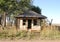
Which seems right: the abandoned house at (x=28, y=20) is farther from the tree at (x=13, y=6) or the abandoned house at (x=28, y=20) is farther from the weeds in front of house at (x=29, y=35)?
the weeds in front of house at (x=29, y=35)

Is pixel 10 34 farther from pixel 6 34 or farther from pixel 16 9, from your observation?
pixel 16 9

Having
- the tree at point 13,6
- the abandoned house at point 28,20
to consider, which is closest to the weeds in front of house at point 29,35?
the tree at point 13,6

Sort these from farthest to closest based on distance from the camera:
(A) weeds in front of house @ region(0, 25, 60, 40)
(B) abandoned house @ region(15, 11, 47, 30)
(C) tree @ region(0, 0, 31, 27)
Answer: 1. (B) abandoned house @ region(15, 11, 47, 30)
2. (C) tree @ region(0, 0, 31, 27)
3. (A) weeds in front of house @ region(0, 25, 60, 40)

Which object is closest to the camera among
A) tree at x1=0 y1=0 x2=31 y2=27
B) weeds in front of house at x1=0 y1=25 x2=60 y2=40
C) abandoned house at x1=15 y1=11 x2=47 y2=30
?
weeds in front of house at x1=0 y1=25 x2=60 y2=40

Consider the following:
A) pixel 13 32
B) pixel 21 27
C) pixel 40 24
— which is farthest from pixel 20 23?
pixel 13 32

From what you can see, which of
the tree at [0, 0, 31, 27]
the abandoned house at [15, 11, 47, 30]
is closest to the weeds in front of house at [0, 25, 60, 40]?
the tree at [0, 0, 31, 27]

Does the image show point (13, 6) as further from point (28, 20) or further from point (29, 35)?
point (29, 35)

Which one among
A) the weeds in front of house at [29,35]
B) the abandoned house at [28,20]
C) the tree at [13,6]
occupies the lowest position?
the weeds in front of house at [29,35]

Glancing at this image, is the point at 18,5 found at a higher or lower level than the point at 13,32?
higher

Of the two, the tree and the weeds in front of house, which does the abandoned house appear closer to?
the tree

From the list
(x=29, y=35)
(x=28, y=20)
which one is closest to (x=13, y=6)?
(x=28, y=20)

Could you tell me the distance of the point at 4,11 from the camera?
108 feet

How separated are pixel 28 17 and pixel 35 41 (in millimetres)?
15570

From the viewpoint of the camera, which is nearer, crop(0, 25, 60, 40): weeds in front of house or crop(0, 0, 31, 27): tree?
crop(0, 25, 60, 40): weeds in front of house
